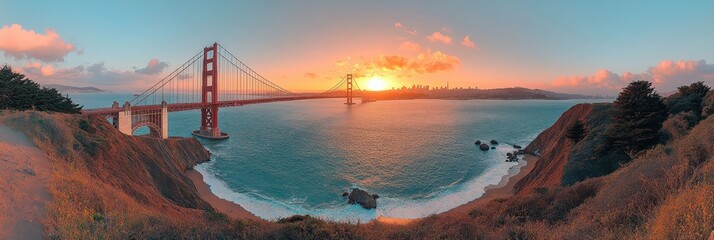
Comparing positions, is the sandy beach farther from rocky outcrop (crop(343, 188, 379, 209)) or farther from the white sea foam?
rocky outcrop (crop(343, 188, 379, 209))

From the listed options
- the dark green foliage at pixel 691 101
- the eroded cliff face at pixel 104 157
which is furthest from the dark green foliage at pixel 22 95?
the dark green foliage at pixel 691 101

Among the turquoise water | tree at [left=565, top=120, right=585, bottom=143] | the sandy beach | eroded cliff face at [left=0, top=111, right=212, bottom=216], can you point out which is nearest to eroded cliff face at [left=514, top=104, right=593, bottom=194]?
tree at [left=565, top=120, right=585, bottom=143]

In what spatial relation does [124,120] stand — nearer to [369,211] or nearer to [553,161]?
[369,211]

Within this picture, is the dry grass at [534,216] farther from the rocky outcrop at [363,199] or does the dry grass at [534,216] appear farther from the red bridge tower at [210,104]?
the red bridge tower at [210,104]

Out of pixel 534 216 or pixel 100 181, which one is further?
pixel 100 181

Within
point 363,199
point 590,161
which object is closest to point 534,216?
point 590,161

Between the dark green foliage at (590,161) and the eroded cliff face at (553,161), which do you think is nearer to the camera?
the dark green foliage at (590,161)

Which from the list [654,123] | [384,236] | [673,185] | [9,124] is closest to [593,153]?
[654,123]

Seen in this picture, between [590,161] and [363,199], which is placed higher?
[590,161]
